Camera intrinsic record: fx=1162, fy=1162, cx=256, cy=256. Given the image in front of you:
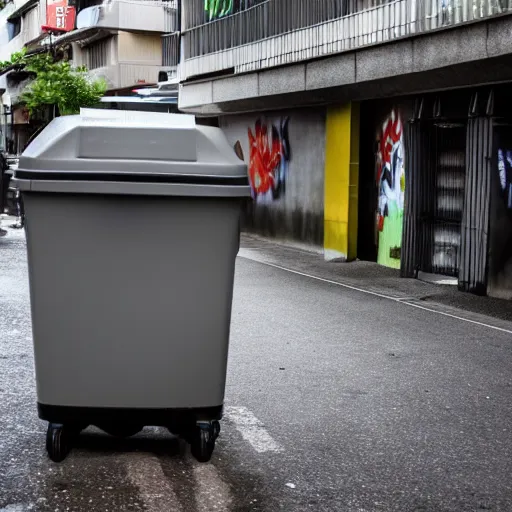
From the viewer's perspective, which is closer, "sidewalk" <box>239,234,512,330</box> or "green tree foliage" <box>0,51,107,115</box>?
"sidewalk" <box>239,234,512,330</box>

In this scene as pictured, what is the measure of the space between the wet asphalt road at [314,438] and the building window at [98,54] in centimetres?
3651

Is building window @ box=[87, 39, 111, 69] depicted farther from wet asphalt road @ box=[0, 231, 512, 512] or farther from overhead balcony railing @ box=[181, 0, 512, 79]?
wet asphalt road @ box=[0, 231, 512, 512]

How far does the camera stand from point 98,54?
47219mm

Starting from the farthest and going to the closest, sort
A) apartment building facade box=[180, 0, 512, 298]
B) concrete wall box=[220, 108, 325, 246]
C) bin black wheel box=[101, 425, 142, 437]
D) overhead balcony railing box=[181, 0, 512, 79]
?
concrete wall box=[220, 108, 325, 246], overhead balcony railing box=[181, 0, 512, 79], apartment building facade box=[180, 0, 512, 298], bin black wheel box=[101, 425, 142, 437]

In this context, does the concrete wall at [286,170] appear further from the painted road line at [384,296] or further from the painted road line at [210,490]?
the painted road line at [210,490]

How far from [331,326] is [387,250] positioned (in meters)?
6.43

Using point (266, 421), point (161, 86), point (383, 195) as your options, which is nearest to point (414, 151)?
point (383, 195)

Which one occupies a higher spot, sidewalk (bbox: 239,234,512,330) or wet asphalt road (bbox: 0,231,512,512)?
wet asphalt road (bbox: 0,231,512,512)

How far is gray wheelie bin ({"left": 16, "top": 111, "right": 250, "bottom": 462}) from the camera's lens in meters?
5.29

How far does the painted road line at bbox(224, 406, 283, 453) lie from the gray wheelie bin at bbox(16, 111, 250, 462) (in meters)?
0.64

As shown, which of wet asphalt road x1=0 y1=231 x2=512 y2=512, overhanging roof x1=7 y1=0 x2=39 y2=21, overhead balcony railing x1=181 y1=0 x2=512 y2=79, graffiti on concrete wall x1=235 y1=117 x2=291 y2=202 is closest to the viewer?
wet asphalt road x1=0 y1=231 x2=512 y2=512

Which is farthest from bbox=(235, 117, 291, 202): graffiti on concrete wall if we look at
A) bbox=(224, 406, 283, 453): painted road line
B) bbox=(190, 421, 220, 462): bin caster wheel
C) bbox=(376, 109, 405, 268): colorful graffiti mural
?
bbox=(190, 421, 220, 462): bin caster wheel

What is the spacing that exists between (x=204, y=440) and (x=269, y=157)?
16606 mm

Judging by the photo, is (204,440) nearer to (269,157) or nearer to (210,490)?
(210,490)
